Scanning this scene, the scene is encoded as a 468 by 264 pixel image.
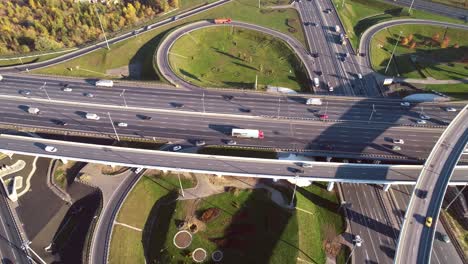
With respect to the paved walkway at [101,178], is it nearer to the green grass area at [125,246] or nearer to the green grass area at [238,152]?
the green grass area at [125,246]

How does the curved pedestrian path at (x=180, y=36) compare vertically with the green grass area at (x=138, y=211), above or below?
above

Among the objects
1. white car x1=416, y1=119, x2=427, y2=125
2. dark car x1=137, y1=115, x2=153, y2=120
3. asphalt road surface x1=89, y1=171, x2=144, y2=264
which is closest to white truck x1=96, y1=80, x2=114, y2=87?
dark car x1=137, y1=115, x2=153, y2=120

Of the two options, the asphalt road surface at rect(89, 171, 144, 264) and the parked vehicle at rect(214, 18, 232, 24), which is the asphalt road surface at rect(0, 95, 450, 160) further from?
the parked vehicle at rect(214, 18, 232, 24)

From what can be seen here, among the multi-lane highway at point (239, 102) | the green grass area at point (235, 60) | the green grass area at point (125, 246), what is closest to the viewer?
the green grass area at point (125, 246)

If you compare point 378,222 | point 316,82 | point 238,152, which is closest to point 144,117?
point 238,152

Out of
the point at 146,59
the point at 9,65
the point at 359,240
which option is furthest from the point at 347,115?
the point at 9,65

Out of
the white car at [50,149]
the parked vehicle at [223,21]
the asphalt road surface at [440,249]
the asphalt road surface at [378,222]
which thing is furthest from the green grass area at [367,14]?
the white car at [50,149]
